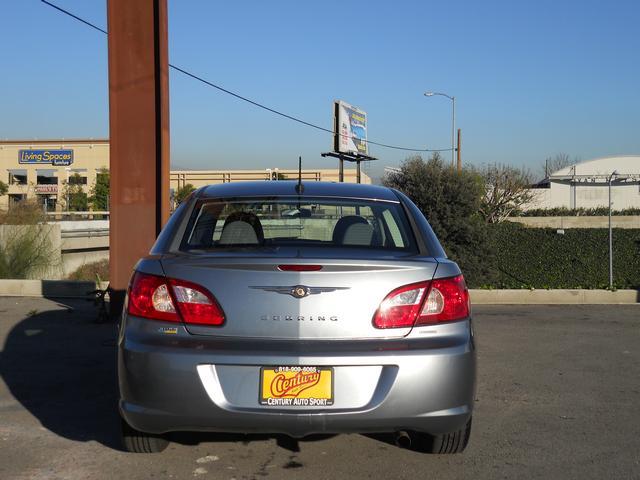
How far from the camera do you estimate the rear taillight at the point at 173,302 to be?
12.0 ft

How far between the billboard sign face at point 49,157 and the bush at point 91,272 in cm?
6864

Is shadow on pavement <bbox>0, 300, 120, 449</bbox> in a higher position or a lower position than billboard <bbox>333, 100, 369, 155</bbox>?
lower

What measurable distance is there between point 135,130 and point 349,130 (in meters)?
41.2

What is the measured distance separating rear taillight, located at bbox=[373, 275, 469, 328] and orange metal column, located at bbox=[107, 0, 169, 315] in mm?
6193

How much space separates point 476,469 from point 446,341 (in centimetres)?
93

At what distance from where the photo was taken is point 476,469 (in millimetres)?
4168

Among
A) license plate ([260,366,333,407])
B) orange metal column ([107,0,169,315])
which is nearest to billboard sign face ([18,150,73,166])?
orange metal column ([107,0,169,315])

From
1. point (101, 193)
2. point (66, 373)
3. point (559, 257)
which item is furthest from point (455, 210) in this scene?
point (101, 193)

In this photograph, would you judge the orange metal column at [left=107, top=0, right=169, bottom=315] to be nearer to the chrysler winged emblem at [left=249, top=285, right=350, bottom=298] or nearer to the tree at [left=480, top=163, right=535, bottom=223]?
the chrysler winged emblem at [left=249, top=285, right=350, bottom=298]

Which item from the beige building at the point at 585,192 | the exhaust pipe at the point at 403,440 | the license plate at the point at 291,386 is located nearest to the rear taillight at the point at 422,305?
the license plate at the point at 291,386

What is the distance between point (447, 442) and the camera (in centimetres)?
423

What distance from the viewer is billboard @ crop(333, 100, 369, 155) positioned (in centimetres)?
4778

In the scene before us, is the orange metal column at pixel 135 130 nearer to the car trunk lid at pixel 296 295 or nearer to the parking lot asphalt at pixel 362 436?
the parking lot asphalt at pixel 362 436

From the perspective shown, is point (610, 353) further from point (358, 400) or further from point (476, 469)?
point (358, 400)
